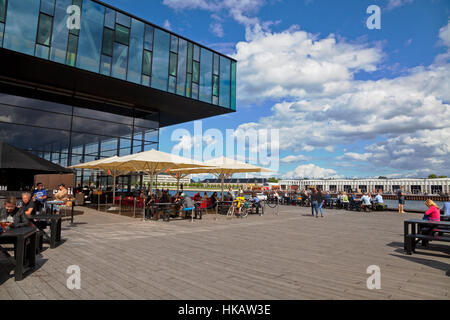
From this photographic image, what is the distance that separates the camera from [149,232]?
9211mm

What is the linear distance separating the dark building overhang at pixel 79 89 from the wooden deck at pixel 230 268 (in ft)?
42.5

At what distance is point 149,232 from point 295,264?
5.39 m

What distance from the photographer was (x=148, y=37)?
68.8 ft

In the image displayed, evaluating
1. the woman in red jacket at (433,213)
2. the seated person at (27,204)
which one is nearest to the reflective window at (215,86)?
the seated person at (27,204)

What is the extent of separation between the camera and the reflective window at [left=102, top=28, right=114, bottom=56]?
18.6m

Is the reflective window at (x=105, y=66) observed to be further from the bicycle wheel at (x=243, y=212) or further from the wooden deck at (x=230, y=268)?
the wooden deck at (x=230, y=268)

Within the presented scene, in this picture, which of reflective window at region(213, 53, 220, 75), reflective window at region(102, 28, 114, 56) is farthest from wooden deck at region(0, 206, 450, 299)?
reflective window at region(213, 53, 220, 75)

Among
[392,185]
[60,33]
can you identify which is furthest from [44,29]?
[392,185]

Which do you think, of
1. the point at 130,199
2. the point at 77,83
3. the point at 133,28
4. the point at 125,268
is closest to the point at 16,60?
the point at 77,83

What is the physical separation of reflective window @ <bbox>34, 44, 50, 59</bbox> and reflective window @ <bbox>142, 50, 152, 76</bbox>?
598cm

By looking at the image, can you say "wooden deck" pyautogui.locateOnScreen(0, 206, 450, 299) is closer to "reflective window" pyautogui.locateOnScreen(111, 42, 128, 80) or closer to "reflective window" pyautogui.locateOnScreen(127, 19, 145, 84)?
"reflective window" pyautogui.locateOnScreen(111, 42, 128, 80)

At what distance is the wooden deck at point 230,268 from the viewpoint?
12.8 ft

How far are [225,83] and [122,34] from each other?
30.1 ft
